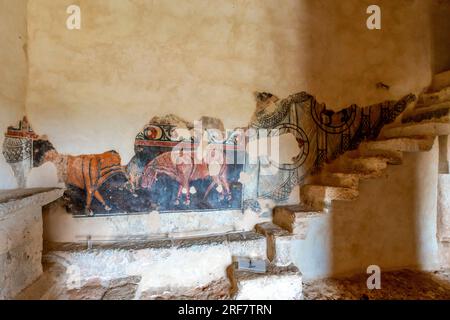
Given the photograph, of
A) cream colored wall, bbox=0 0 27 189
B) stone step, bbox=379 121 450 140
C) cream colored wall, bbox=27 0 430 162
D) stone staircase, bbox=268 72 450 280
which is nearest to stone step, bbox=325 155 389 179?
stone staircase, bbox=268 72 450 280

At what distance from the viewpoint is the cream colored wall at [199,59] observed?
2361 mm

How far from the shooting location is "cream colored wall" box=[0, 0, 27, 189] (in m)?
2.03

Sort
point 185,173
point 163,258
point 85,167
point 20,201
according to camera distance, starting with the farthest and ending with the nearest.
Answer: point 185,173
point 85,167
point 163,258
point 20,201

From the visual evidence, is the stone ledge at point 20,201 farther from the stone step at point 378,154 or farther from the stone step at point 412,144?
the stone step at point 412,144

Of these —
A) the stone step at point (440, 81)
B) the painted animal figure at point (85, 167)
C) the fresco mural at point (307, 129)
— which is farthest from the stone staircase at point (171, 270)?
the stone step at point (440, 81)

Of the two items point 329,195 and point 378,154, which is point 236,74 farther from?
point 378,154

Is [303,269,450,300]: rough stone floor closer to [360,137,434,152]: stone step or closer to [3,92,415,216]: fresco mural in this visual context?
[3,92,415,216]: fresco mural

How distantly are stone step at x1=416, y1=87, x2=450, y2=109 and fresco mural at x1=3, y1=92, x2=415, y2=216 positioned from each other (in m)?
0.37

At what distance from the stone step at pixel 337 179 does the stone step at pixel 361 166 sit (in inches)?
3.0

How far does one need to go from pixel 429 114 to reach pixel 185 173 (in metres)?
2.76

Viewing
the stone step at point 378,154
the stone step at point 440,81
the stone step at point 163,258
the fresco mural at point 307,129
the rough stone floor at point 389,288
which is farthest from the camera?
the stone step at point 440,81

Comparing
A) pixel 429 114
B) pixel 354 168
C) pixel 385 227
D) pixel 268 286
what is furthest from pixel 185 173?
pixel 429 114

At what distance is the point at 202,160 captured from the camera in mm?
2605
